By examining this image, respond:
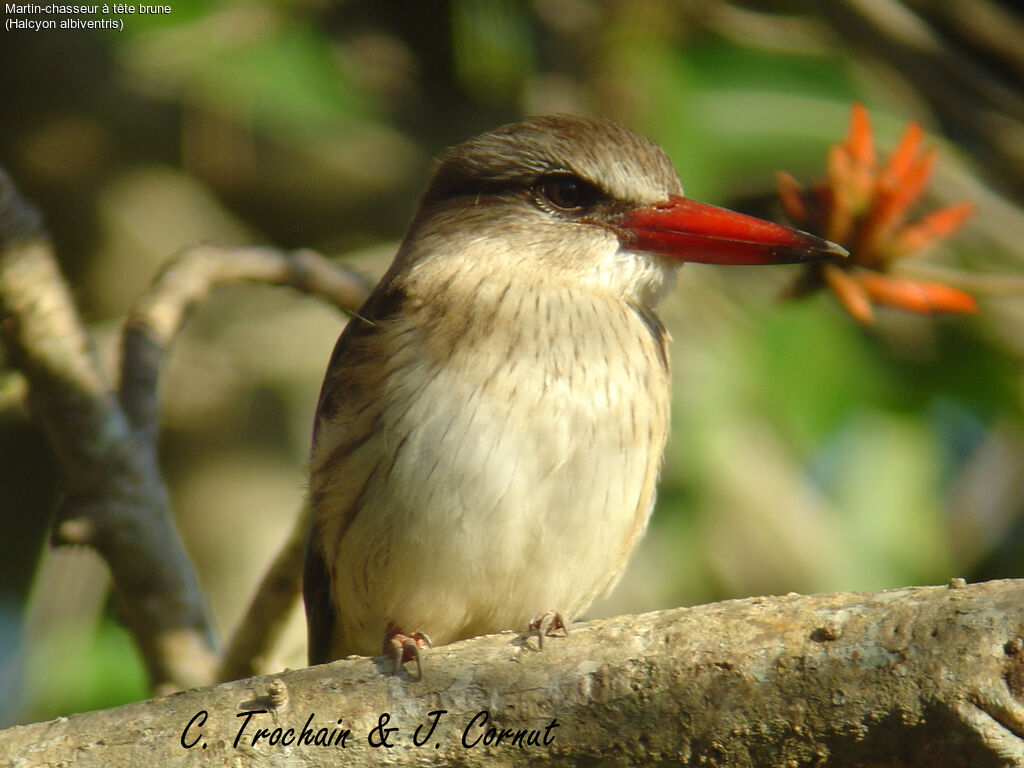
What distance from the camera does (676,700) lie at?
2262 millimetres

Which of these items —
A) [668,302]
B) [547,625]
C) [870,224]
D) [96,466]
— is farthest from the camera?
[668,302]

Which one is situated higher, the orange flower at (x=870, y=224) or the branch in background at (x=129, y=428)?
the orange flower at (x=870, y=224)

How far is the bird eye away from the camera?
356cm

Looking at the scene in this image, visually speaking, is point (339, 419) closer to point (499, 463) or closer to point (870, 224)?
point (499, 463)

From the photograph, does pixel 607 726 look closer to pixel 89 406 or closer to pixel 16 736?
pixel 16 736

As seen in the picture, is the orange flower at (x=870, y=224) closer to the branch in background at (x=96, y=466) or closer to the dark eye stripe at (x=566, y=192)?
the dark eye stripe at (x=566, y=192)

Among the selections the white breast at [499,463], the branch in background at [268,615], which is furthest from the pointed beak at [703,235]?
the branch in background at [268,615]

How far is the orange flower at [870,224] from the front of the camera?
3172mm

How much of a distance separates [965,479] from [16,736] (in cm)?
532

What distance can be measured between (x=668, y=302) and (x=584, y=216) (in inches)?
77.0

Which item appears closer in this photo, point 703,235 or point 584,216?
point 703,235

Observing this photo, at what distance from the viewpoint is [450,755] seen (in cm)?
231

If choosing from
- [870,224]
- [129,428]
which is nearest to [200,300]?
[129,428]

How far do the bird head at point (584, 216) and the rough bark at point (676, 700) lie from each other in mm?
1288
